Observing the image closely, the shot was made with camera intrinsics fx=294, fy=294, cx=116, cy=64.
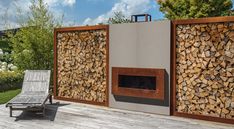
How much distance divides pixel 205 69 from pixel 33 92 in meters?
4.65

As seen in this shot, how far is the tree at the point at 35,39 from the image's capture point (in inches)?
450

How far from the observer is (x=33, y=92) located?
8.20m

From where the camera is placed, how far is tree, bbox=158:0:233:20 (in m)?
19.9

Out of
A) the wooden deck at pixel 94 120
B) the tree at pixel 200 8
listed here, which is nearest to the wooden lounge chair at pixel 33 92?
the wooden deck at pixel 94 120

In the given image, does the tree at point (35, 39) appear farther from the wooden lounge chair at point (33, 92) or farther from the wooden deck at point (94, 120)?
the wooden deck at point (94, 120)

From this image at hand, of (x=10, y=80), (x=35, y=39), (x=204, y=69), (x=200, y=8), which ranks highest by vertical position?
(x=200, y=8)

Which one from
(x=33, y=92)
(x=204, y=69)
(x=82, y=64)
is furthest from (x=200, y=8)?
(x=33, y=92)

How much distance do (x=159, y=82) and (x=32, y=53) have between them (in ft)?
20.8

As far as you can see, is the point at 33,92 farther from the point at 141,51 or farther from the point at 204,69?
the point at 204,69

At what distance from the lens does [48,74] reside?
28.2 ft

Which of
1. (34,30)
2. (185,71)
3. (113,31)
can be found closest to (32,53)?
(34,30)

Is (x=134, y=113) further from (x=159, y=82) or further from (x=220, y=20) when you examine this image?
(x=220, y=20)

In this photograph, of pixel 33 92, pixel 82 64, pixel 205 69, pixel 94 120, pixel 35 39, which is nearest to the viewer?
pixel 205 69

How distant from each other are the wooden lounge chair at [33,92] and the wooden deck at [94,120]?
13.1 inches
